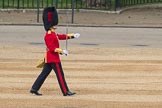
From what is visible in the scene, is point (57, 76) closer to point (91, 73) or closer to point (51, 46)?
point (51, 46)

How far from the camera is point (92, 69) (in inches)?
626

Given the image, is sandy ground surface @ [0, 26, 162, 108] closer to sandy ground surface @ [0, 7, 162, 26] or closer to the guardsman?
the guardsman

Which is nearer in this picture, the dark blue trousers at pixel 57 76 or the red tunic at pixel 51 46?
the red tunic at pixel 51 46

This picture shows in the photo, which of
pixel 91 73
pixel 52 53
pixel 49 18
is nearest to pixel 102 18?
pixel 91 73

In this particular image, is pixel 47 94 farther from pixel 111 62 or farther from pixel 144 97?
pixel 111 62

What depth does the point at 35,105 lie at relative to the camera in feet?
38.1

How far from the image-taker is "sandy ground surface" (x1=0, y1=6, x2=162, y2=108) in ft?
39.6

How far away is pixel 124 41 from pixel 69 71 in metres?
7.83

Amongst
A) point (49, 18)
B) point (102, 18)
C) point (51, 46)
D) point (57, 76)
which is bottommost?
point (102, 18)

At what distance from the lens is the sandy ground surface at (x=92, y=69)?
1207 cm

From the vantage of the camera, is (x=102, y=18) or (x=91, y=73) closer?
(x=91, y=73)

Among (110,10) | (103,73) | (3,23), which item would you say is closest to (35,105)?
(103,73)

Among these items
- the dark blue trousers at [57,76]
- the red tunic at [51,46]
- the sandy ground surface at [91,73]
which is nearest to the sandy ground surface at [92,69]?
the sandy ground surface at [91,73]

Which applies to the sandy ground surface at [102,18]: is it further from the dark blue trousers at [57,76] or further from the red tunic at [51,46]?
the red tunic at [51,46]
